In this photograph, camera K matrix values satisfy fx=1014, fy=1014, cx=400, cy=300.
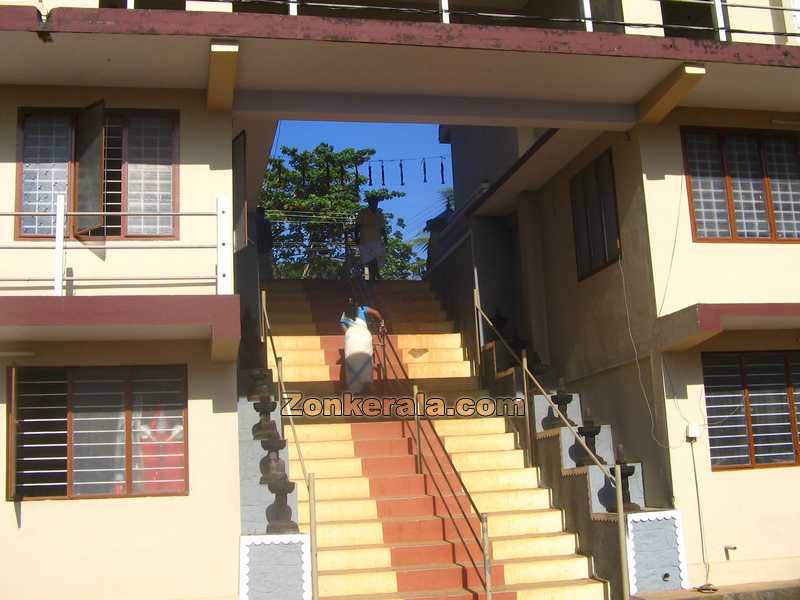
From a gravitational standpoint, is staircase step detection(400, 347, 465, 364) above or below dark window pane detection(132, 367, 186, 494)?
above

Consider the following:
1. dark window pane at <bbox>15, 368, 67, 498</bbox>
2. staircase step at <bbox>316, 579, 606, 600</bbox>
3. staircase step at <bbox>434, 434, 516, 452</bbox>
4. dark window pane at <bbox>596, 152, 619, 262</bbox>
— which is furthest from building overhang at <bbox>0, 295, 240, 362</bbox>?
dark window pane at <bbox>596, 152, 619, 262</bbox>

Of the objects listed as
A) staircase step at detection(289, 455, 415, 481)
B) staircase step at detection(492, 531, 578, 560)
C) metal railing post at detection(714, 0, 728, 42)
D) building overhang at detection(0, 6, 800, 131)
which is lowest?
staircase step at detection(492, 531, 578, 560)

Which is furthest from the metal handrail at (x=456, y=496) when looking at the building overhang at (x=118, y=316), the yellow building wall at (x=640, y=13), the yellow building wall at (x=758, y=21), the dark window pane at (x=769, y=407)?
the yellow building wall at (x=758, y=21)

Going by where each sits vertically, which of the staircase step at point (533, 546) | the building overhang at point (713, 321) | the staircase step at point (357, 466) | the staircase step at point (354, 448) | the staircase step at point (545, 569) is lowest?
the staircase step at point (545, 569)

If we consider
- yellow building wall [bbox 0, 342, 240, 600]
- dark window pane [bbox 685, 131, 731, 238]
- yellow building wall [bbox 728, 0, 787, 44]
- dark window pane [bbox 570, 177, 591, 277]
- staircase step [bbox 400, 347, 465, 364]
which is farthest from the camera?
staircase step [bbox 400, 347, 465, 364]

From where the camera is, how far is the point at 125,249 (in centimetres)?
1159

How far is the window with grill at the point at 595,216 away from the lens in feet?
45.0

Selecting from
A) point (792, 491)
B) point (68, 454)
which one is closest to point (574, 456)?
point (792, 491)

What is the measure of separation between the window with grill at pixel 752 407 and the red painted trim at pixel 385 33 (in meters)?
3.71

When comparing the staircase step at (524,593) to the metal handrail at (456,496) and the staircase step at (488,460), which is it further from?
the staircase step at (488,460)

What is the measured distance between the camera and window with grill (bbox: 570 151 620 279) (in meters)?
13.7

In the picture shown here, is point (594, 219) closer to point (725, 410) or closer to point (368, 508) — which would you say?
point (725, 410)

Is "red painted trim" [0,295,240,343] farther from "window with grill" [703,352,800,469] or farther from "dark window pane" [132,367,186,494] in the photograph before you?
"window with grill" [703,352,800,469]

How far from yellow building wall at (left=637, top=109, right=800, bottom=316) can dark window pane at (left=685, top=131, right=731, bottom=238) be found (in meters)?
0.17
